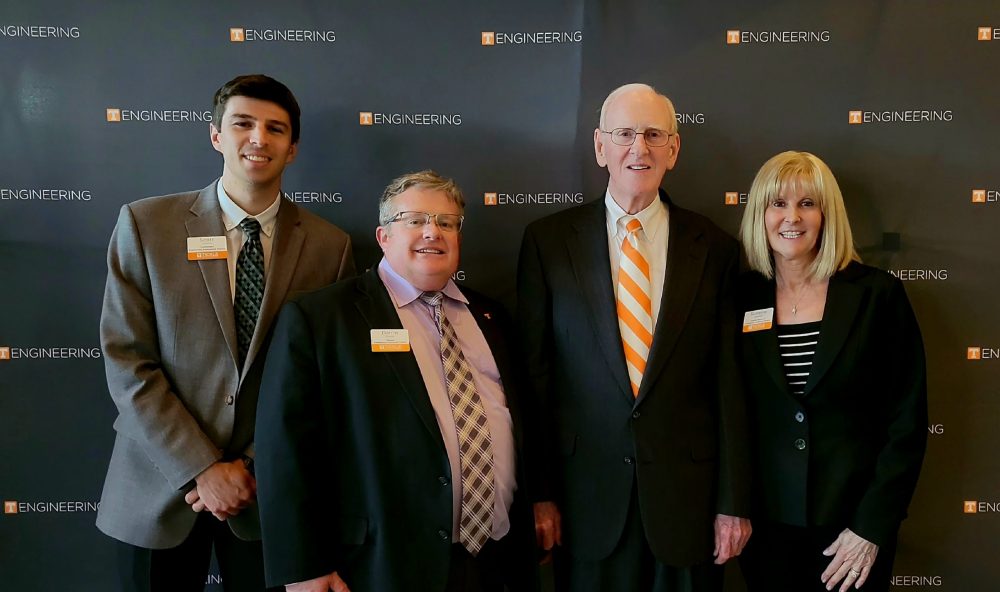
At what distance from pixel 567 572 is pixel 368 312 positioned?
1.13m

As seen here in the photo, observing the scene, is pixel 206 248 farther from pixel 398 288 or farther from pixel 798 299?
pixel 798 299

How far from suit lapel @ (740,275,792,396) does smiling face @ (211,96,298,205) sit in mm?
1740

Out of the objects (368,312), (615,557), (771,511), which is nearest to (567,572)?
(615,557)

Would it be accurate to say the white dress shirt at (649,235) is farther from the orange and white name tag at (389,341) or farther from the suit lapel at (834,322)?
the orange and white name tag at (389,341)

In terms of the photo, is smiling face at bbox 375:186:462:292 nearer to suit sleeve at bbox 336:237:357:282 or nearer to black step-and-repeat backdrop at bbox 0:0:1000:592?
suit sleeve at bbox 336:237:357:282

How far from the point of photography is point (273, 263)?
85.3 inches

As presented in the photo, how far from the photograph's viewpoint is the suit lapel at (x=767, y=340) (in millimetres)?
2135

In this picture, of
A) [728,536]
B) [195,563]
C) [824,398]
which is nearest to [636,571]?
[728,536]

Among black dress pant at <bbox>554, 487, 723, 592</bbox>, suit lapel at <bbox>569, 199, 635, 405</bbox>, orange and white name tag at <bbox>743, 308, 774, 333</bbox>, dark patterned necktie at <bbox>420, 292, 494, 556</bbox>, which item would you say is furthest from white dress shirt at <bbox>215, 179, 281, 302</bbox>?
orange and white name tag at <bbox>743, 308, 774, 333</bbox>

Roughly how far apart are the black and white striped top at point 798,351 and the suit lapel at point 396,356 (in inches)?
47.3

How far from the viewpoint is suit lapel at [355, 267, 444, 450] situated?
182cm

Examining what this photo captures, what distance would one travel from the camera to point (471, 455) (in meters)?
1.87

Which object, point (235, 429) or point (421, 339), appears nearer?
point (421, 339)

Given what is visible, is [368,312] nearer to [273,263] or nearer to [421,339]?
[421,339]
